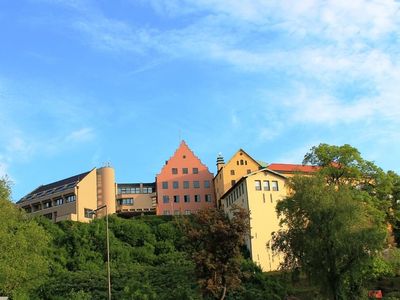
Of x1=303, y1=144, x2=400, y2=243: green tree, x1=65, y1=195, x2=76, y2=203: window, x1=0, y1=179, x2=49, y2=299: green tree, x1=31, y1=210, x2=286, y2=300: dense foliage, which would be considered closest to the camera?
x1=0, y1=179, x2=49, y2=299: green tree

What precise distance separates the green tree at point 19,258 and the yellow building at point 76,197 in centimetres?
3953

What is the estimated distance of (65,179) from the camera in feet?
356

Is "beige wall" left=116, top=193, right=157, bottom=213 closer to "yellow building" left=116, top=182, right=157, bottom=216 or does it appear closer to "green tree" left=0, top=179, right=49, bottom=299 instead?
"yellow building" left=116, top=182, right=157, bottom=216

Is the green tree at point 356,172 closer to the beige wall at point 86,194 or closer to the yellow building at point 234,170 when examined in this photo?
the yellow building at point 234,170

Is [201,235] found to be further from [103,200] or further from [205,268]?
[103,200]

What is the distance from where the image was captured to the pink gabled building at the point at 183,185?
105438mm

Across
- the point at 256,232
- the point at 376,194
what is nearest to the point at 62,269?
the point at 256,232

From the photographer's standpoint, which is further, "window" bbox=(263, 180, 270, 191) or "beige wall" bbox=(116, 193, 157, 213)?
"beige wall" bbox=(116, 193, 157, 213)

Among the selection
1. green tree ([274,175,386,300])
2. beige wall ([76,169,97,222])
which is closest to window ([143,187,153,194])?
beige wall ([76,169,97,222])

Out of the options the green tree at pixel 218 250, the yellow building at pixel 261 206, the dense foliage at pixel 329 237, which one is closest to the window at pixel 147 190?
the yellow building at pixel 261 206

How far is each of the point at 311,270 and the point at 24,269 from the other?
2637 cm

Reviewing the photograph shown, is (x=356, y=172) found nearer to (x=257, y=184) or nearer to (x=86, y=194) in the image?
(x=257, y=184)

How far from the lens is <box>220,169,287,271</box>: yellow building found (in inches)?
2970

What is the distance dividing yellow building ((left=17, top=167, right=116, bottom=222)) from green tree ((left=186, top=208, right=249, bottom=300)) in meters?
56.7
